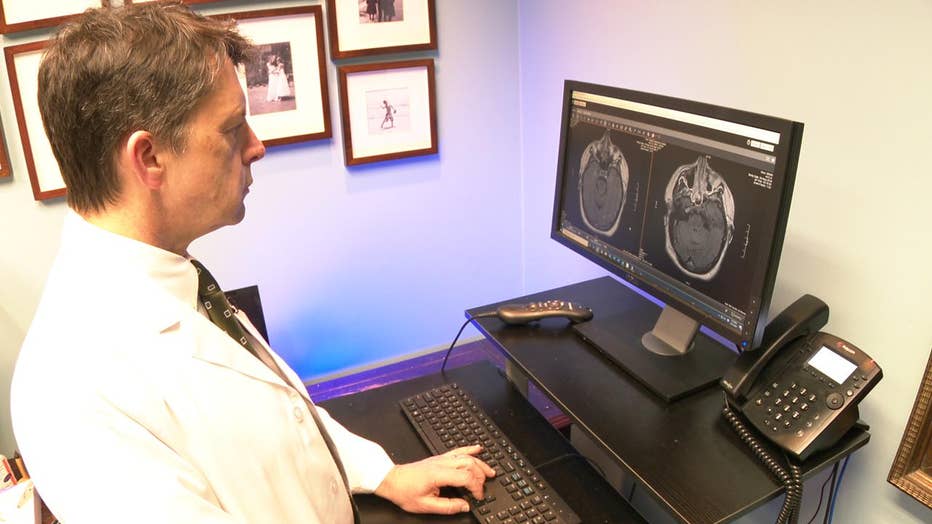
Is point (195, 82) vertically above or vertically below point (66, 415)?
above

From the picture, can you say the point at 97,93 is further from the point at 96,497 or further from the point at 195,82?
the point at 96,497

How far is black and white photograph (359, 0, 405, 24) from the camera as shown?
1.86 m

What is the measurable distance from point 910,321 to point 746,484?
39 centimetres

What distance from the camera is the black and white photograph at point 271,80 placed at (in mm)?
1782

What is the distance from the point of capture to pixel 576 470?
1.23 meters

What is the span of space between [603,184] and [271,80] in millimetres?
939

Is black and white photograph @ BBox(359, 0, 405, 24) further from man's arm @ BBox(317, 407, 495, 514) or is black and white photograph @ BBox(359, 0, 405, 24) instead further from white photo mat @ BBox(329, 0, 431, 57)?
man's arm @ BBox(317, 407, 495, 514)

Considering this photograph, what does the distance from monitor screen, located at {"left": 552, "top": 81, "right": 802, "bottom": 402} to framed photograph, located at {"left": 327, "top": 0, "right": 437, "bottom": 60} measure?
0.68 m

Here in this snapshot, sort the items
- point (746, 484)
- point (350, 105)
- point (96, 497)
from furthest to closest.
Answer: point (350, 105), point (746, 484), point (96, 497)

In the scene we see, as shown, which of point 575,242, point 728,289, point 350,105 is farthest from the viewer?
point 350,105

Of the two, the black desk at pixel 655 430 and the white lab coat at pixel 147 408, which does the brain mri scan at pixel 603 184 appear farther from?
the white lab coat at pixel 147 408

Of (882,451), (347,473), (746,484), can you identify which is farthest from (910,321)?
(347,473)

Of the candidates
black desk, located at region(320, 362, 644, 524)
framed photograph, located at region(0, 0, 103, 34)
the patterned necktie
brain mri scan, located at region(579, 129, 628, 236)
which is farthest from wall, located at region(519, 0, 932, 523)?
framed photograph, located at region(0, 0, 103, 34)

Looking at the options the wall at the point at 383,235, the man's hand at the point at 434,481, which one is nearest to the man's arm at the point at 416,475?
the man's hand at the point at 434,481
